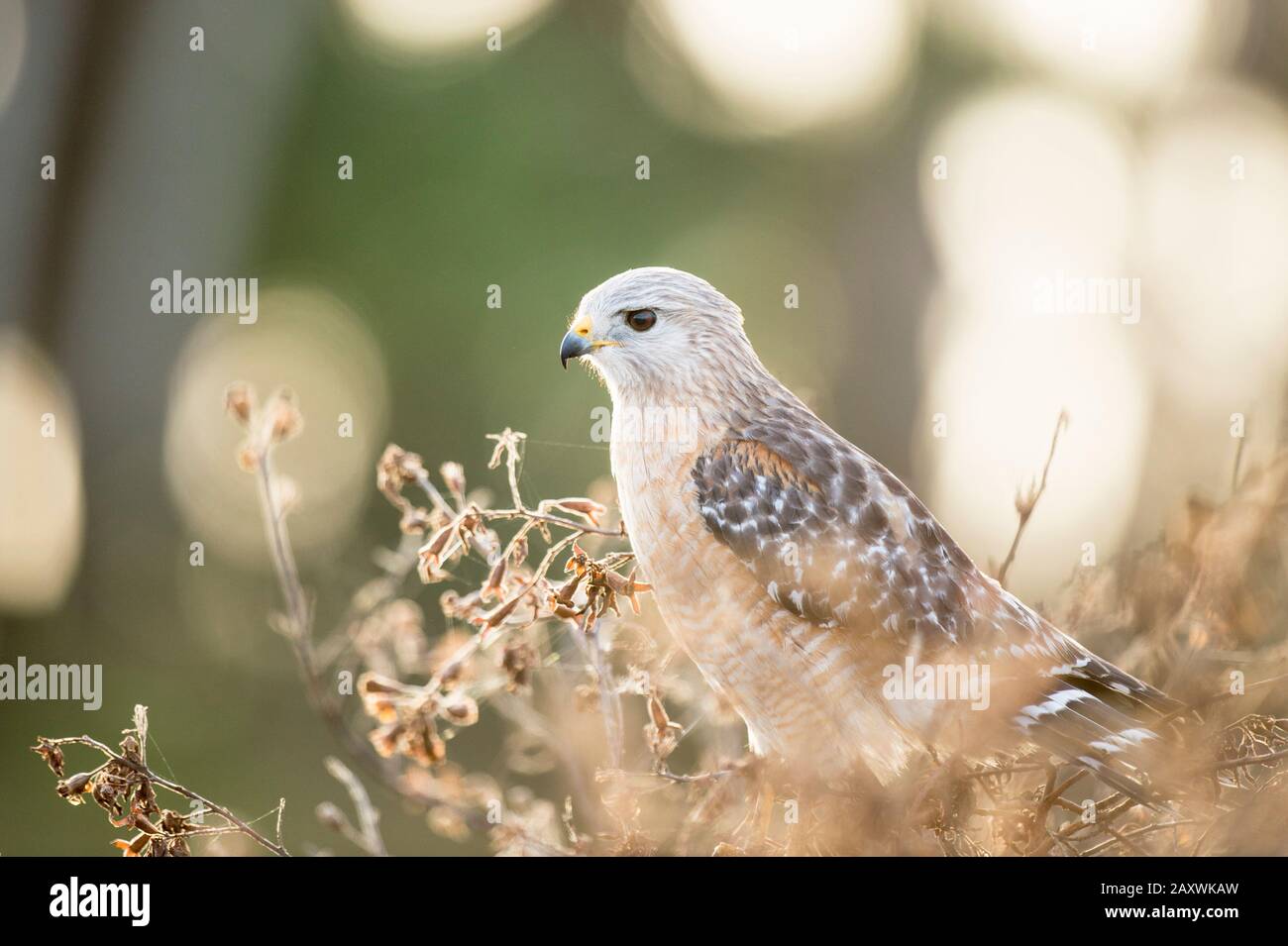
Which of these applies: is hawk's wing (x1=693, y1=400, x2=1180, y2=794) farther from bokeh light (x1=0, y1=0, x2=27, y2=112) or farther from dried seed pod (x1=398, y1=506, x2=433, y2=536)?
bokeh light (x1=0, y1=0, x2=27, y2=112)

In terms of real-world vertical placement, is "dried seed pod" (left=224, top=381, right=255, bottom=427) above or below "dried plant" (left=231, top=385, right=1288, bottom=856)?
above

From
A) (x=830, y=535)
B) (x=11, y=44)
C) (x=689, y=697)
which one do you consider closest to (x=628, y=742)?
(x=689, y=697)

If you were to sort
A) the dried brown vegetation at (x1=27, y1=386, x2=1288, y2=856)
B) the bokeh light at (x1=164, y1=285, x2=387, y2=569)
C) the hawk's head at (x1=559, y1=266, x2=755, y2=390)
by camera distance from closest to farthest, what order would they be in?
the dried brown vegetation at (x1=27, y1=386, x2=1288, y2=856) → the hawk's head at (x1=559, y1=266, x2=755, y2=390) → the bokeh light at (x1=164, y1=285, x2=387, y2=569)

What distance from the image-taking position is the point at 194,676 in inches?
289

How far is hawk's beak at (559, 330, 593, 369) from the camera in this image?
3.20 metres

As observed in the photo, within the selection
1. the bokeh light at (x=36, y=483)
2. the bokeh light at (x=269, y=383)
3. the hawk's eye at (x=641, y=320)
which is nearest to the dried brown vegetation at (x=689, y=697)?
the hawk's eye at (x=641, y=320)

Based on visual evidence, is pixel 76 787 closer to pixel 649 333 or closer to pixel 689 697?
pixel 689 697

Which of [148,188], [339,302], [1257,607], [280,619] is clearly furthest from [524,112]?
[1257,607]

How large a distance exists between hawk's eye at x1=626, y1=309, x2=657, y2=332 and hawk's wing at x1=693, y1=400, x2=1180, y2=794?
45 centimetres

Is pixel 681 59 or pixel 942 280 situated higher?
pixel 681 59

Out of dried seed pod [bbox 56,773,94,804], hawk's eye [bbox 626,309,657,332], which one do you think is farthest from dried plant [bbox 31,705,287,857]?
hawk's eye [bbox 626,309,657,332]

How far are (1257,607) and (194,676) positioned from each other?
6.71 metres

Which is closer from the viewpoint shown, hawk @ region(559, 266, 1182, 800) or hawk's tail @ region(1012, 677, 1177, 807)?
hawk's tail @ region(1012, 677, 1177, 807)

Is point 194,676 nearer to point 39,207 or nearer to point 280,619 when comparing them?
point 39,207
